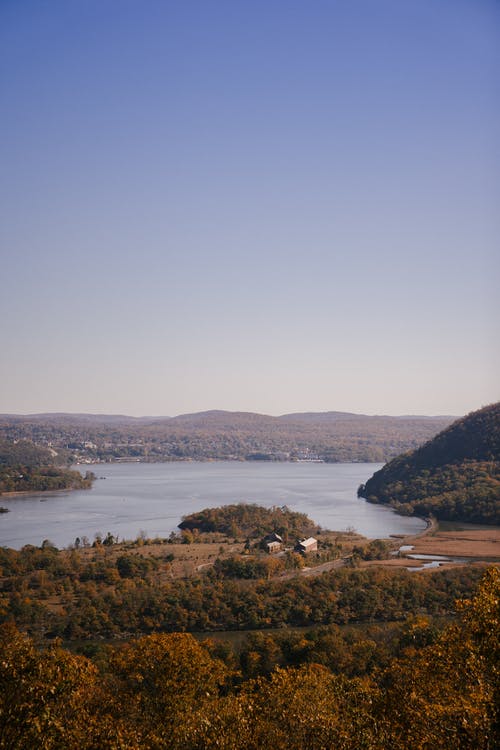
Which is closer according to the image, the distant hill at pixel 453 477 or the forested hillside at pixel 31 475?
the distant hill at pixel 453 477

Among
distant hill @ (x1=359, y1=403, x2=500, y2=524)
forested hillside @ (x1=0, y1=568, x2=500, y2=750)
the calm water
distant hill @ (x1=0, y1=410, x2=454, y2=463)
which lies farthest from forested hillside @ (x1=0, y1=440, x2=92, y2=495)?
forested hillside @ (x1=0, y1=568, x2=500, y2=750)

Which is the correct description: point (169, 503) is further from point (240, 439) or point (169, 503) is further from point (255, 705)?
point (240, 439)

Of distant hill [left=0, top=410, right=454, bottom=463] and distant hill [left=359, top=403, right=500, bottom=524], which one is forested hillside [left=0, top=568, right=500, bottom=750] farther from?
distant hill [left=0, top=410, right=454, bottom=463]

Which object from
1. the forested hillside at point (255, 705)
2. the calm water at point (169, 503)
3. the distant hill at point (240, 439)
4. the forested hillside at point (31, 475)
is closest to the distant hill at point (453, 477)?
the calm water at point (169, 503)

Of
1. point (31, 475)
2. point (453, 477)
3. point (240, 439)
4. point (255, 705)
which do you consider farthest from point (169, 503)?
point (240, 439)

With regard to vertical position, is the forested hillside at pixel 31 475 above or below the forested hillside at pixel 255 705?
below

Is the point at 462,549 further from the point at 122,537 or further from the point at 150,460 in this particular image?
the point at 150,460

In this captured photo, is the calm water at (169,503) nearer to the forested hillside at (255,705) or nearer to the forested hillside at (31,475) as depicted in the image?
the forested hillside at (31,475)
